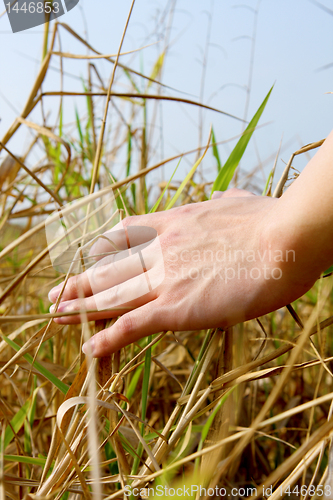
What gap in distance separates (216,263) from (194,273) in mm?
40

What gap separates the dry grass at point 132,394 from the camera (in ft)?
1.06

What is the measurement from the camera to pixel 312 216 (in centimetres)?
42

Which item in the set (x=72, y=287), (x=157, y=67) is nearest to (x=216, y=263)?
(x=72, y=287)

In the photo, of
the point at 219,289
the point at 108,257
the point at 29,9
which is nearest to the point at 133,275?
the point at 108,257

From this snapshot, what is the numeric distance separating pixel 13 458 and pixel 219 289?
345 millimetres

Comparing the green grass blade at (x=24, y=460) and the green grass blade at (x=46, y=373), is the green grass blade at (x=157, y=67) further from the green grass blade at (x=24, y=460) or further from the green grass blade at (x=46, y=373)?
the green grass blade at (x=24, y=460)

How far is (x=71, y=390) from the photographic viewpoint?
45 cm

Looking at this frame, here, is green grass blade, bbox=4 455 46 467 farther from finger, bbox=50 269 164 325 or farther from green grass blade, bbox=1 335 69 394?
finger, bbox=50 269 164 325
